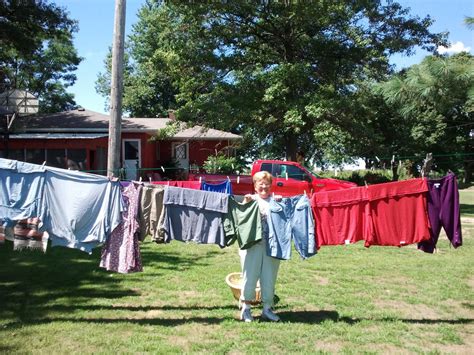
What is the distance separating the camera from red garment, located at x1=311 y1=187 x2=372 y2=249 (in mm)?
→ 5793

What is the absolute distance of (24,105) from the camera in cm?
1927

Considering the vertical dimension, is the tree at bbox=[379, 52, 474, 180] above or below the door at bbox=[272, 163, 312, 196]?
above

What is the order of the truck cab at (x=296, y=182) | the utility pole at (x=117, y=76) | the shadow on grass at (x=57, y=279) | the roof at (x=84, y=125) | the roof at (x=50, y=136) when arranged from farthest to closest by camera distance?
the roof at (x=84, y=125) < the roof at (x=50, y=136) < the truck cab at (x=296, y=182) < the shadow on grass at (x=57, y=279) < the utility pole at (x=117, y=76)

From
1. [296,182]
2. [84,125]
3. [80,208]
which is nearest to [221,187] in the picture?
[296,182]

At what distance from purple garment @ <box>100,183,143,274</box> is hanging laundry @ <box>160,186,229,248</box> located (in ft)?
1.26

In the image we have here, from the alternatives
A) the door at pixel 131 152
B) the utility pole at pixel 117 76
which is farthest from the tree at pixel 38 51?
the utility pole at pixel 117 76

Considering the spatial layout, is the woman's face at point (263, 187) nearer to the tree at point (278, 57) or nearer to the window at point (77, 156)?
the tree at point (278, 57)

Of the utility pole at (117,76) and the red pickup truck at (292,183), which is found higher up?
the utility pole at (117,76)

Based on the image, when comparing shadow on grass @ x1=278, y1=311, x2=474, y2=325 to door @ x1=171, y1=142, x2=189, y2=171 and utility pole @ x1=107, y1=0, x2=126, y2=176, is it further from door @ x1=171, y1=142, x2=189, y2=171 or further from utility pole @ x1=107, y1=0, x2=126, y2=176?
door @ x1=171, y1=142, x2=189, y2=171

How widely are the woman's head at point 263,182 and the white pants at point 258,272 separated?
61 cm

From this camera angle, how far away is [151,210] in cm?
568

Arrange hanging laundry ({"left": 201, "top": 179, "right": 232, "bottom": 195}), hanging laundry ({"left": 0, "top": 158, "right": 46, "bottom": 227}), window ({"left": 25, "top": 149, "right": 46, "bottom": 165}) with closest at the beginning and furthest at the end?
hanging laundry ({"left": 0, "top": 158, "right": 46, "bottom": 227}), hanging laundry ({"left": 201, "top": 179, "right": 232, "bottom": 195}), window ({"left": 25, "top": 149, "right": 46, "bottom": 165})

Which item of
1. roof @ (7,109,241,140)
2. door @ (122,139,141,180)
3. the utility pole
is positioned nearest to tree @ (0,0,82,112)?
roof @ (7,109,241,140)

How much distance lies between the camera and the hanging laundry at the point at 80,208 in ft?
17.8
